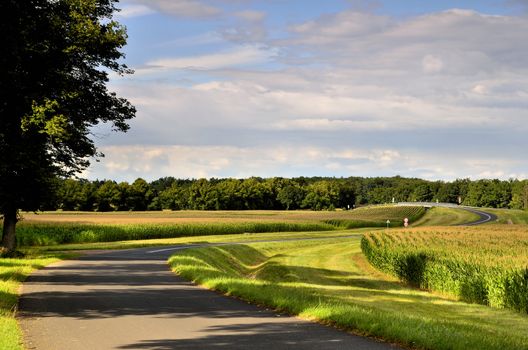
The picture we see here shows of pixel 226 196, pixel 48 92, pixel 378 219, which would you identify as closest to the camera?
pixel 48 92

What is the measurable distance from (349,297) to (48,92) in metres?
15.8

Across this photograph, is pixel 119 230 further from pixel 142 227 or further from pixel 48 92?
pixel 48 92

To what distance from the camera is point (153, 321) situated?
1361 centimetres

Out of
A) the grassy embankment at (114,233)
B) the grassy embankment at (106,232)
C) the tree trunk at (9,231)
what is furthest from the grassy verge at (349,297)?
the tree trunk at (9,231)

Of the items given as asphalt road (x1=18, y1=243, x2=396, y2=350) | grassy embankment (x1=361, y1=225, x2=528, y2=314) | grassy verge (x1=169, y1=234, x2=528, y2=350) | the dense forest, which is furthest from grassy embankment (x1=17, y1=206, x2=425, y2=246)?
the dense forest

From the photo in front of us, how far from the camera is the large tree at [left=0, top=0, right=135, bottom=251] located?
25.2 metres

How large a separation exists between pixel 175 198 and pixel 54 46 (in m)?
145

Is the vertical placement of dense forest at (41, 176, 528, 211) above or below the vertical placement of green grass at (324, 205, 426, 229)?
above

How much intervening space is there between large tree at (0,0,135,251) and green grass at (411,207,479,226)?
3105 inches

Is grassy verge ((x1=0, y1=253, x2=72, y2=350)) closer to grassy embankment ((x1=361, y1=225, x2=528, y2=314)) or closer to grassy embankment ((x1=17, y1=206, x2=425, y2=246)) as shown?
grassy embankment ((x1=361, y1=225, x2=528, y2=314))

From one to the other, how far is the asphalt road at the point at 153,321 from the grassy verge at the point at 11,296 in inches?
10.3

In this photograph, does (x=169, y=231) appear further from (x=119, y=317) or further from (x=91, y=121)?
(x=119, y=317)

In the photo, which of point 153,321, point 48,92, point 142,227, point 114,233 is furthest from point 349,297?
point 142,227

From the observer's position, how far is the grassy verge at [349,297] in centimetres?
1181
